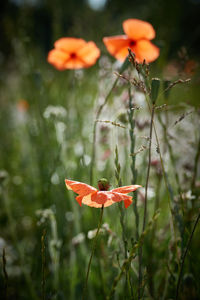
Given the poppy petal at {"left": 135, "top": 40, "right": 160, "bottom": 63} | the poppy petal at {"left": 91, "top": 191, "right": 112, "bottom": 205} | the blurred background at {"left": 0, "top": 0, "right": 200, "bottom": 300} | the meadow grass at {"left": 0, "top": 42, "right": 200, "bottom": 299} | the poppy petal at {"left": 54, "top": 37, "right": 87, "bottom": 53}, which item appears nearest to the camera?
the poppy petal at {"left": 91, "top": 191, "right": 112, "bottom": 205}

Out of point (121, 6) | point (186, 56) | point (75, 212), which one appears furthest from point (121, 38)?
point (121, 6)

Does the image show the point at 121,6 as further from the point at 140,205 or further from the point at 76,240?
the point at 76,240

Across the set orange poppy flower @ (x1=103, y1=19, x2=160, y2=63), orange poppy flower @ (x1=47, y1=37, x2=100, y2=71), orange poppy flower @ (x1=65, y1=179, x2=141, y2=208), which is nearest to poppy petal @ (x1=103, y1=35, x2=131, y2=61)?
orange poppy flower @ (x1=103, y1=19, x2=160, y2=63)

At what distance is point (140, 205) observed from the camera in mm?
970

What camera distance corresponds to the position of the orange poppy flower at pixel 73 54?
0.94 m

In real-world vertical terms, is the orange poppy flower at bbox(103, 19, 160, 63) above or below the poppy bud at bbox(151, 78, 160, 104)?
above

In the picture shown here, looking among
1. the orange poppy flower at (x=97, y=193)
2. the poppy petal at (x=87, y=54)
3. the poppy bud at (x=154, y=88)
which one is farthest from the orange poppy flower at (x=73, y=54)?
the orange poppy flower at (x=97, y=193)

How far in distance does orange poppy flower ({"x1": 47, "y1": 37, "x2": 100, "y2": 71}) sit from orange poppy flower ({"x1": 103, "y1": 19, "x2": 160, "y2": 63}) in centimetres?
14

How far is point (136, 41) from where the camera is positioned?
81 cm

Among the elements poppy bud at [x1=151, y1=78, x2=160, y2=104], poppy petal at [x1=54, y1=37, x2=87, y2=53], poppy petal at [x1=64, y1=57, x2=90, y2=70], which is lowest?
poppy bud at [x1=151, y1=78, x2=160, y2=104]

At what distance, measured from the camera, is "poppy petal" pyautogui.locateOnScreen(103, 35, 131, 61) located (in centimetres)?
77

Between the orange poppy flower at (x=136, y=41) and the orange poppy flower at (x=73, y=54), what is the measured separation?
14cm

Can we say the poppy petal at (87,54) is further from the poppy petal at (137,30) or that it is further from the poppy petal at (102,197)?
the poppy petal at (102,197)

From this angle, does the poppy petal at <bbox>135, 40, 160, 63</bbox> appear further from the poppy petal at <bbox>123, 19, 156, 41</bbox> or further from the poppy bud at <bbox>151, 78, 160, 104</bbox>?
the poppy bud at <bbox>151, 78, 160, 104</bbox>
